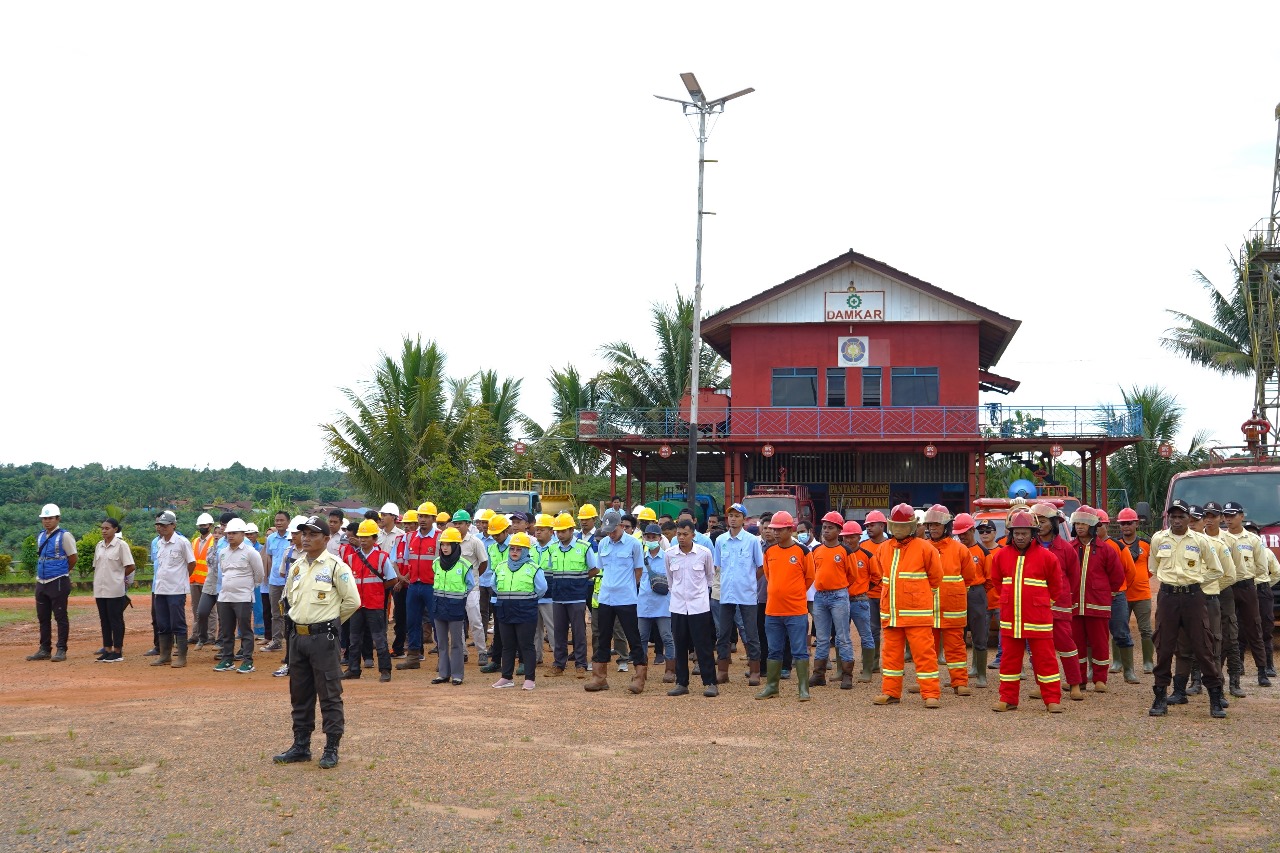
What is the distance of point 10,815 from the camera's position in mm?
7113

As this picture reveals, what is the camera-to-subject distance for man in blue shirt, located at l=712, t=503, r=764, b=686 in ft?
40.0

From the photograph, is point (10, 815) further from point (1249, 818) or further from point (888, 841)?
point (1249, 818)

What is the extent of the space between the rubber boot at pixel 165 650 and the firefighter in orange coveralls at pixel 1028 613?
33.3 feet

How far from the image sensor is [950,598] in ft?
37.1

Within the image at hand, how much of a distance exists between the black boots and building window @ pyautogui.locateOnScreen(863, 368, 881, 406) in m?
25.7

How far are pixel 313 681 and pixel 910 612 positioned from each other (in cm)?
559

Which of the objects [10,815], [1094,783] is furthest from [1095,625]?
[10,815]

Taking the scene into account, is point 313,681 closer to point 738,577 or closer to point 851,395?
point 738,577

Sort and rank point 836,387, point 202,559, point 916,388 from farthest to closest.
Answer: point 836,387
point 916,388
point 202,559

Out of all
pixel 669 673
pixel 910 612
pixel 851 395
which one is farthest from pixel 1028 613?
pixel 851 395

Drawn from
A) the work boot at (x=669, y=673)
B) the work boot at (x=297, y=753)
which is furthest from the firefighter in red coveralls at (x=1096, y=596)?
the work boot at (x=297, y=753)

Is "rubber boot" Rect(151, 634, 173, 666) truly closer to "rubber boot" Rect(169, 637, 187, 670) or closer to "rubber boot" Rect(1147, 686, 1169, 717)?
"rubber boot" Rect(169, 637, 187, 670)

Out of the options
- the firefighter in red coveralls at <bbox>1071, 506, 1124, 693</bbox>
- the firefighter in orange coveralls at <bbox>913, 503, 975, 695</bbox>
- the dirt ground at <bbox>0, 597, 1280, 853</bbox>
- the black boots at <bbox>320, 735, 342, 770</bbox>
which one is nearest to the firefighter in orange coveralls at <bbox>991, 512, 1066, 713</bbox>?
the dirt ground at <bbox>0, 597, 1280, 853</bbox>

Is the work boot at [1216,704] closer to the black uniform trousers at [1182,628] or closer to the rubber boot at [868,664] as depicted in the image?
the black uniform trousers at [1182,628]
